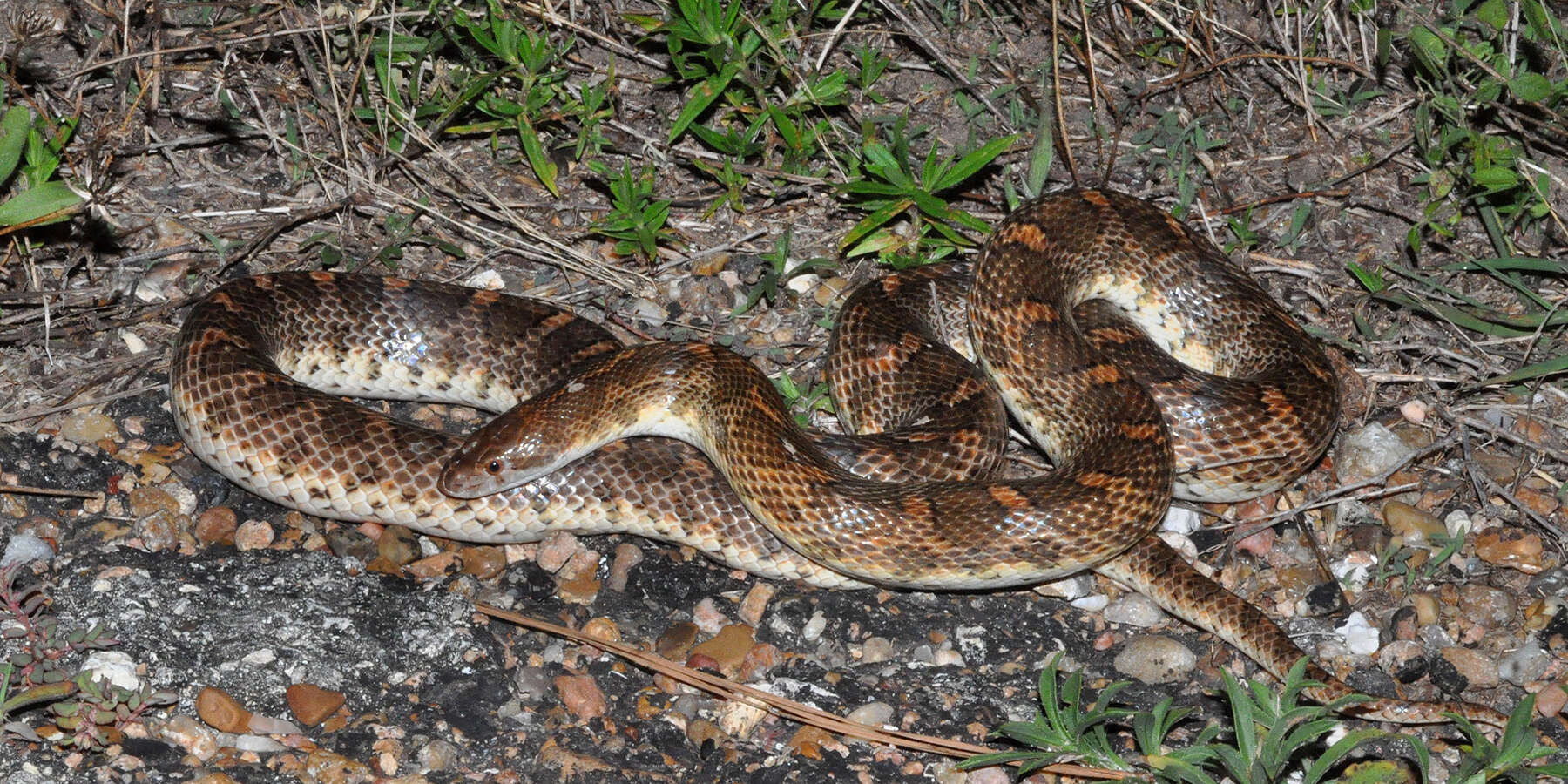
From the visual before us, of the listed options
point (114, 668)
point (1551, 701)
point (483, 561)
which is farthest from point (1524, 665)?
point (114, 668)

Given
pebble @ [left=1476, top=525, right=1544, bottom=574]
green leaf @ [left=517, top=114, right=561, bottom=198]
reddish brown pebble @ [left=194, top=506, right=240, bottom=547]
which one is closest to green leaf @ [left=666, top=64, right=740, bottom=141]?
green leaf @ [left=517, top=114, right=561, bottom=198]

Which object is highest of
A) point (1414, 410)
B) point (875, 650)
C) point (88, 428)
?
point (1414, 410)

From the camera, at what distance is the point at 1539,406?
7.33 metres

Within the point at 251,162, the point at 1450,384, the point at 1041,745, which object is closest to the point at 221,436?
the point at 251,162

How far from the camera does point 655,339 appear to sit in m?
7.84

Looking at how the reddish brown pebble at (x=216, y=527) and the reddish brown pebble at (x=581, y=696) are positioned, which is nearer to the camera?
the reddish brown pebble at (x=581, y=696)

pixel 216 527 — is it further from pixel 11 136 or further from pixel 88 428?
pixel 11 136

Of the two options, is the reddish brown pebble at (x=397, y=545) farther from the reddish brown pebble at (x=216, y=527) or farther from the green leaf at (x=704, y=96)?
the green leaf at (x=704, y=96)

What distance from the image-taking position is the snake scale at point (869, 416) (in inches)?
243

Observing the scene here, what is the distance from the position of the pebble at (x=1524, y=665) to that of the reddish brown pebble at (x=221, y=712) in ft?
18.5

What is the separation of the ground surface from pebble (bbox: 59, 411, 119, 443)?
2 cm

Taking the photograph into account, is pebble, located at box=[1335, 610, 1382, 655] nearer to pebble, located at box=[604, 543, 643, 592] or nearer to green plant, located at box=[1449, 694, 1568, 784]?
green plant, located at box=[1449, 694, 1568, 784]

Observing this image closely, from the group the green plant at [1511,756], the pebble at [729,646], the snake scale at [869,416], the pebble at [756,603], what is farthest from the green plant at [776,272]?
the green plant at [1511,756]

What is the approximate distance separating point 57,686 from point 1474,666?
6.23 metres
